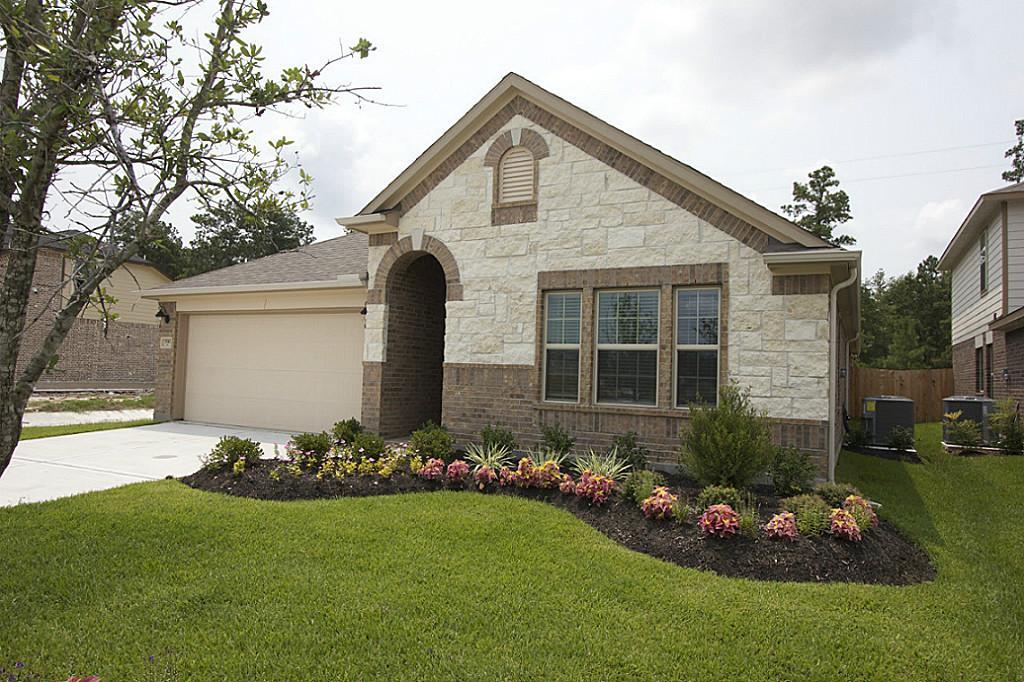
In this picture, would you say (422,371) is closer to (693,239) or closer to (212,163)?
(693,239)

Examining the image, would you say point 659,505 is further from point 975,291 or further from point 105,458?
point 975,291

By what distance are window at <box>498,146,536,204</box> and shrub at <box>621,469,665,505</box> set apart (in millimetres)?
4530

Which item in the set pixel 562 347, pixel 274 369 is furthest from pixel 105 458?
pixel 562 347

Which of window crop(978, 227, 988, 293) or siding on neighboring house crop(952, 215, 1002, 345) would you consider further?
window crop(978, 227, 988, 293)

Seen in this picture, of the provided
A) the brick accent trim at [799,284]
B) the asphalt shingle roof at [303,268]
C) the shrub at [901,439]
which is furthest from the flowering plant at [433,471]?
the shrub at [901,439]

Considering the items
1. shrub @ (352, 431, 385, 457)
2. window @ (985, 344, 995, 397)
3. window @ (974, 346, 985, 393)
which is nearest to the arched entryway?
shrub @ (352, 431, 385, 457)

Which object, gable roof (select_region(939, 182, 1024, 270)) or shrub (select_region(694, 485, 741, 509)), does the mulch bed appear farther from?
gable roof (select_region(939, 182, 1024, 270))

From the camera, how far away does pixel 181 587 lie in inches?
194

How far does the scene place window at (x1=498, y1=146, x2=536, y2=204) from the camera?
9.92 m

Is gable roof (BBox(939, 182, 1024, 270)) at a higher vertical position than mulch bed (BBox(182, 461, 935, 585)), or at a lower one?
higher

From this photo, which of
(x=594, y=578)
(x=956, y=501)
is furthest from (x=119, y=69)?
(x=956, y=501)

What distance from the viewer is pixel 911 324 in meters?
35.2

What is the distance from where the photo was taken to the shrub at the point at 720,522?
587 cm

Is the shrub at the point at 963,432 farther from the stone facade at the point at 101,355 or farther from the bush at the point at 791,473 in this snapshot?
the stone facade at the point at 101,355
